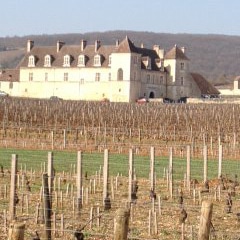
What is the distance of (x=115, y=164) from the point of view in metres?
31.8

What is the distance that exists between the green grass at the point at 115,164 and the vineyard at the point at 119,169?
41 millimetres

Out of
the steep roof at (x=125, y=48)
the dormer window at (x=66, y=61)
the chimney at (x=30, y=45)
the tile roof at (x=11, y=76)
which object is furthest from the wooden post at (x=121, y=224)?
the tile roof at (x=11, y=76)

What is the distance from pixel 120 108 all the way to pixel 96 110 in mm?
2866

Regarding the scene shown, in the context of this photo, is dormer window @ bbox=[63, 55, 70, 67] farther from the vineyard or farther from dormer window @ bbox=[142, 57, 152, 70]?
the vineyard

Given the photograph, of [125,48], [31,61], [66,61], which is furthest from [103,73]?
[31,61]

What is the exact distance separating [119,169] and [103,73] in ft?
230

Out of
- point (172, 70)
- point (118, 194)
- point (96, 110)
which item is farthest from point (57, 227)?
point (172, 70)

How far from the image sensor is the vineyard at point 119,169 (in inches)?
604

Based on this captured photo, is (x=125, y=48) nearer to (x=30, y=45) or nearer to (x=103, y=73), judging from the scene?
(x=103, y=73)

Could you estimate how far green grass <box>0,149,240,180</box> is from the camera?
28453mm

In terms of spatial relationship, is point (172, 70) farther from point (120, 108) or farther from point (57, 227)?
point (57, 227)

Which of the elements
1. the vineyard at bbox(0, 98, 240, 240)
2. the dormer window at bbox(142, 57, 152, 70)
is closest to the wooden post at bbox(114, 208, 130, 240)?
the vineyard at bbox(0, 98, 240, 240)

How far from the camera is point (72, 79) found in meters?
102

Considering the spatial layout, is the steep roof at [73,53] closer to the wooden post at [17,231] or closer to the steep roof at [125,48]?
the steep roof at [125,48]
